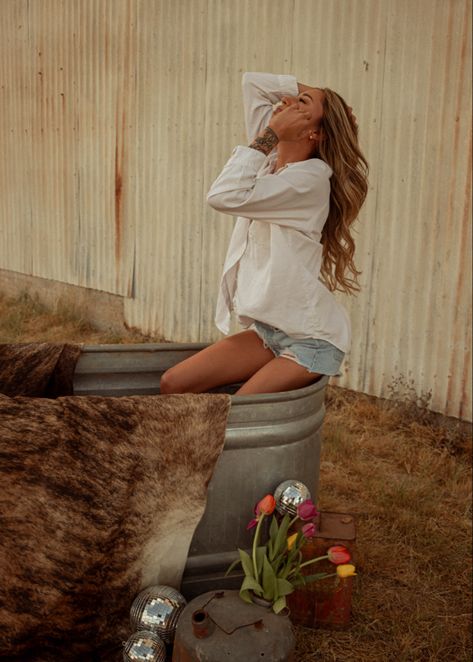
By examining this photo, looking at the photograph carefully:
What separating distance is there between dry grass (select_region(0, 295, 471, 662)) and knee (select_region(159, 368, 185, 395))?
976 millimetres

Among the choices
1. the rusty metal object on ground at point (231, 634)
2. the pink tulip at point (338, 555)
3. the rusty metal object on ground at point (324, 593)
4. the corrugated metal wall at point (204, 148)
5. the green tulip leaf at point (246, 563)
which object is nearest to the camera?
the rusty metal object on ground at point (231, 634)

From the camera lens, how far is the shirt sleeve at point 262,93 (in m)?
2.93

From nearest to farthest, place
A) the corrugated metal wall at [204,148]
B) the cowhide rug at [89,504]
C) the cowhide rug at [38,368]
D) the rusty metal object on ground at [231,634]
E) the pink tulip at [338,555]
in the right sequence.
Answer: the rusty metal object on ground at [231,634] → the cowhide rug at [89,504] → the pink tulip at [338,555] → the cowhide rug at [38,368] → the corrugated metal wall at [204,148]

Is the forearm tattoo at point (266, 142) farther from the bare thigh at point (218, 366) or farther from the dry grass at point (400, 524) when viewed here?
the dry grass at point (400, 524)

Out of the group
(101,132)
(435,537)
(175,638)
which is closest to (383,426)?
(435,537)

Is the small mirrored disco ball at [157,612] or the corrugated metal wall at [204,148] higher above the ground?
the corrugated metal wall at [204,148]

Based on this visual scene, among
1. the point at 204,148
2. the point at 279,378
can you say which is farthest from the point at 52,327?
the point at 279,378

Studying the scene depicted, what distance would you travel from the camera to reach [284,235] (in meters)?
2.68

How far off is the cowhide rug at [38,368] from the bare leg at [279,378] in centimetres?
67

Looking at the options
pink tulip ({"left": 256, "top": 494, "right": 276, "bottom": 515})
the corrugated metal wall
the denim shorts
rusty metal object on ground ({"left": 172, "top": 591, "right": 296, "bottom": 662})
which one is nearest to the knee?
the denim shorts

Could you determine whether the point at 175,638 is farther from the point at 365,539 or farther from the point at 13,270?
the point at 13,270

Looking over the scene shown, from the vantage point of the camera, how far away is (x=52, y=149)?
25.2ft

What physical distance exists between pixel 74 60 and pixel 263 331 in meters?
5.40

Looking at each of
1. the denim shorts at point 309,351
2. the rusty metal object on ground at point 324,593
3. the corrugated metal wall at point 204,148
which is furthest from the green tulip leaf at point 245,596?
the corrugated metal wall at point 204,148
